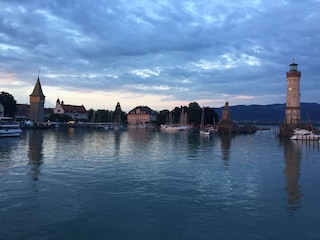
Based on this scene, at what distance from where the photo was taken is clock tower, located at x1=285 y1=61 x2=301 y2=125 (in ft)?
303

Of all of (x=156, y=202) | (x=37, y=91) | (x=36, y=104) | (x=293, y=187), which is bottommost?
(x=156, y=202)

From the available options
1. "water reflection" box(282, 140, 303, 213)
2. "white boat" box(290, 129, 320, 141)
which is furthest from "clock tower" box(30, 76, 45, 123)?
"water reflection" box(282, 140, 303, 213)

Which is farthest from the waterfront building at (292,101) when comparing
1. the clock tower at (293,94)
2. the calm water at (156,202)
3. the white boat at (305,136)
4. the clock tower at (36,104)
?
the clock tower at (36,104)

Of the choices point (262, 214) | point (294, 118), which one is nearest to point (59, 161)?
point (262, 214)

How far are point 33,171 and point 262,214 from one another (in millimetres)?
19844

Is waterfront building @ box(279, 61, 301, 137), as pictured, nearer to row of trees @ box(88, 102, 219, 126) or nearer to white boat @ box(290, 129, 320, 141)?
white boat @ box(290, 129, 320, 141)

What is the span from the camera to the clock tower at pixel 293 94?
9250 centimetres

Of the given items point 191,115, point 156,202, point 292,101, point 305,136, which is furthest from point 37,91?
point 156,202

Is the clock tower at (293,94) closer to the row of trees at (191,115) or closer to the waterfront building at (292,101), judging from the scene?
the waterfront building at (292,101)

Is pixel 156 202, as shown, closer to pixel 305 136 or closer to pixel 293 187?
pixel 293 187

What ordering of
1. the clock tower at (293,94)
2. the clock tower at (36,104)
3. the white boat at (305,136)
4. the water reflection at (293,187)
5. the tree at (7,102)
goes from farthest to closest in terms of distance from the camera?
the clock tower at (36,104) < the tree at (7,102) < the clock tower at (293,94) < the white boat at (305,136) < the water reflection at (293,187)

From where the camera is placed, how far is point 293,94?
9250 centimetres

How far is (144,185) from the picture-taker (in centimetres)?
2317

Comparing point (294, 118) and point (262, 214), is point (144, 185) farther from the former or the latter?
point (294, 118)
